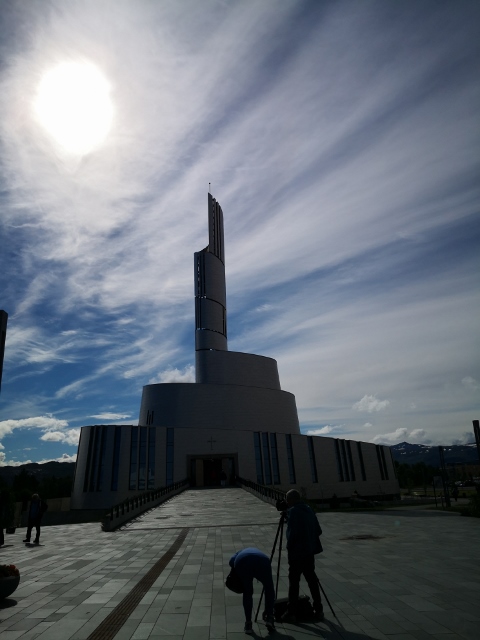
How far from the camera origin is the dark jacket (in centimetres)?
581

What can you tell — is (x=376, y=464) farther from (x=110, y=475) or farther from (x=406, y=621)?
(x=406, y=621)

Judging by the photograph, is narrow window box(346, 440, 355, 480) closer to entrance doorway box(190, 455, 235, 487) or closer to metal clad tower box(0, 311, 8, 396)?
entrance doorway box(190, 455, 235, 487)

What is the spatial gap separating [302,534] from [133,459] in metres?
49.0

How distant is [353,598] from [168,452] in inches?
1924

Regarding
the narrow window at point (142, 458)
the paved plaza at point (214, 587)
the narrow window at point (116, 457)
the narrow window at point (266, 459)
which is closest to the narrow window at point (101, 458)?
the narrow window at point (116, 457)

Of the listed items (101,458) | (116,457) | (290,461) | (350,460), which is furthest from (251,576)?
(350,460)

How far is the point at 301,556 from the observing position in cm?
579

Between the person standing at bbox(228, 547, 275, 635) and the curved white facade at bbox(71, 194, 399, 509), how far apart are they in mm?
47784

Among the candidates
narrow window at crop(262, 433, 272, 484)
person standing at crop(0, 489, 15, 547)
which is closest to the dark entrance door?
narrow window at crop(262, 433, 272, 484)

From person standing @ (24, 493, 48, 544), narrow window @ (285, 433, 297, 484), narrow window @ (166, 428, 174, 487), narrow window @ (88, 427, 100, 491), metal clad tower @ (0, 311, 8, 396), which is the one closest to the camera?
metal clad tower @ (0, 311, 8, 396)

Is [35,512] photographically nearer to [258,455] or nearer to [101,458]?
[101,458]

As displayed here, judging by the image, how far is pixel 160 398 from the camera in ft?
210

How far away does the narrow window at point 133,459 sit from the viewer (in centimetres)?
4919

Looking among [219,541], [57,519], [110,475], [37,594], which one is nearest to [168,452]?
[110,475]
